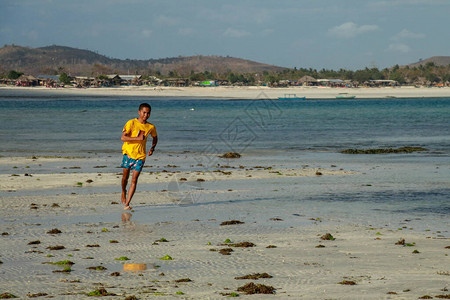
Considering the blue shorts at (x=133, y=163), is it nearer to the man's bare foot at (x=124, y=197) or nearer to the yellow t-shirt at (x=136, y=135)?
the yellow t-shirt at (x=136, y=135)

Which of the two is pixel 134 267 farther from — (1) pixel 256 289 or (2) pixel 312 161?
(2) pixel 312 161

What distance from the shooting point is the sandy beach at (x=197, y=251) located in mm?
7879

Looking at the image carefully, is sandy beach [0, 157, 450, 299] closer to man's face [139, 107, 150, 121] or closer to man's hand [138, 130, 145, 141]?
man's hand [138, 130, 145, 141]

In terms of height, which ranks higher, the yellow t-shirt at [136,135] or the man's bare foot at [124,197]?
the yellow t-shirt at [136,135]

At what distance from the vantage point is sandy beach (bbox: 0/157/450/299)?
7879 mm

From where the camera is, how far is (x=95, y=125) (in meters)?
49.5

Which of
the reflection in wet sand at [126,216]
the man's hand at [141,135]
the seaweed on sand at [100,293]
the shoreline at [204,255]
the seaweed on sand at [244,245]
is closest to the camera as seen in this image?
the seaweed on sand at [100,293]

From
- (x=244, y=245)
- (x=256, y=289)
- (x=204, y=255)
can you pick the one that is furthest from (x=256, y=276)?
(x=244, y=245)

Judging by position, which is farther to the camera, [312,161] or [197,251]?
[312,161]

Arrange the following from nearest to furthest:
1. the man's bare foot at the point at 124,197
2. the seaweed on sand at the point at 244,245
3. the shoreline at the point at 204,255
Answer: the shoreline at the point at 204,255 < the seaweed on sand at the point at 244,245 < the man's bare foot at the point at 124,197

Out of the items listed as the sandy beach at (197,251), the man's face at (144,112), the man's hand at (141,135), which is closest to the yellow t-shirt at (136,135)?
the man's hand at (141,135)

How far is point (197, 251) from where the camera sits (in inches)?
389

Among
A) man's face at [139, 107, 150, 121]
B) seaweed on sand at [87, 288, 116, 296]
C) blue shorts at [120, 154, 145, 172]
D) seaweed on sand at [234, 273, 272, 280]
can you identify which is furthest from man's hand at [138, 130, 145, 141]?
seaweed on sand at [87, 288, 116, 296]

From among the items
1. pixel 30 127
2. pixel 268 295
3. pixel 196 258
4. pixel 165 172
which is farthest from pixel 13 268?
pixel 30 127
